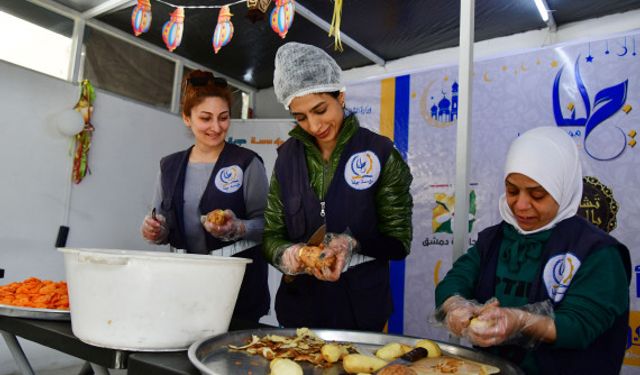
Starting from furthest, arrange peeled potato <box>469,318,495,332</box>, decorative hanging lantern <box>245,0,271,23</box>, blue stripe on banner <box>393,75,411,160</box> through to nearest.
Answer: blue stripe on banner <box>393,75,411,160</box> → decorative hanging lantern <box>245,0,271,23</box> → peeled potato <box>469,318,495,332</box>

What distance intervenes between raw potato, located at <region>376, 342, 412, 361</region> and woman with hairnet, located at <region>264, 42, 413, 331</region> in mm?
490

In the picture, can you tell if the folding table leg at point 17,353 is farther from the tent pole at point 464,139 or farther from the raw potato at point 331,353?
the tent pole at point 464,139

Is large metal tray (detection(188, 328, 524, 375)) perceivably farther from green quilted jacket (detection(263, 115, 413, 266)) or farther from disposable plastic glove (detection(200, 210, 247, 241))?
disposable plastic glove (detection(200, 210, 247, 241))

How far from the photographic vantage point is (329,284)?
1604 millimetres

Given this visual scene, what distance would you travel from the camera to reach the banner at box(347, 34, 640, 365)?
93.2 inches

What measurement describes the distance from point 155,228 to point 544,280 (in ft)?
4.45

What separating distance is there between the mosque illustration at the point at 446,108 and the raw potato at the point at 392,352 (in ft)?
7.18

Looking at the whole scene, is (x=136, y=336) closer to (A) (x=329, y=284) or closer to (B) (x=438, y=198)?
(A) (x=329, y=284)

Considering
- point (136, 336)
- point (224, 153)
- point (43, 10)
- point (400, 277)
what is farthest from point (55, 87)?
point (136, 336)

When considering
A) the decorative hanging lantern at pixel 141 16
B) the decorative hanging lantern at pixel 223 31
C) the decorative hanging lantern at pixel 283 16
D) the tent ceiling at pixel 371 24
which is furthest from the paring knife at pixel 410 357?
the tent ceiling at pixel 371 24

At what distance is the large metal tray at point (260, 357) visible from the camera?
2.82ft

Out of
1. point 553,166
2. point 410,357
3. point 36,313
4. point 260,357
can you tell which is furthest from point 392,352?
point 36,313

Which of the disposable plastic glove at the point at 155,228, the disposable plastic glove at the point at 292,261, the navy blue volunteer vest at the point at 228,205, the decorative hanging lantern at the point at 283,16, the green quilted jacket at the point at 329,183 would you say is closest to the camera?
the disposable plastic glove at the point at 292,261

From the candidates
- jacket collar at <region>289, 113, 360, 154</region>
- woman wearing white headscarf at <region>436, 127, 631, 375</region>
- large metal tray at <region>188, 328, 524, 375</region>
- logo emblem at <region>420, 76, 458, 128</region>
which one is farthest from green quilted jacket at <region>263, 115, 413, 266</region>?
logo emblem at <region>420, 76, 458, 128</region>
